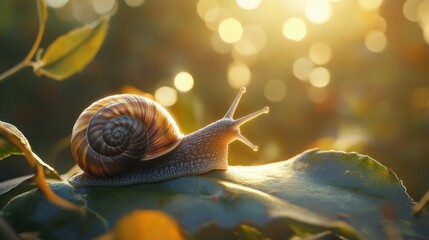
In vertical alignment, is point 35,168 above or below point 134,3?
below

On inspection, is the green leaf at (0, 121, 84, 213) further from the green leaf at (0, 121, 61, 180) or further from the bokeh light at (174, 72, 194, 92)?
the bokeh light at (174, 72, 194, 92)

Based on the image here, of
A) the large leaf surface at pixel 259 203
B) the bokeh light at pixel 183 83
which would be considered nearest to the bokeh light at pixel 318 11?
the bokeh light at pixel 183 83

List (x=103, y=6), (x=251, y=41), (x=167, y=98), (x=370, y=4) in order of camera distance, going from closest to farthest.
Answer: (x=167, y=98)
(x=370, y=4)
(x=251, y=41)
(x=103, y=6)

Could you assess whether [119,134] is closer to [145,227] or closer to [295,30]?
[145,227]

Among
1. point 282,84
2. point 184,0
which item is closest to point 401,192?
point 282,84

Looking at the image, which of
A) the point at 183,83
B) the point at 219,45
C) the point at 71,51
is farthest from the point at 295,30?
the point at 71,51

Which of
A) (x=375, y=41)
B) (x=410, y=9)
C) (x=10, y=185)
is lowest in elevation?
(x=10, y=185)

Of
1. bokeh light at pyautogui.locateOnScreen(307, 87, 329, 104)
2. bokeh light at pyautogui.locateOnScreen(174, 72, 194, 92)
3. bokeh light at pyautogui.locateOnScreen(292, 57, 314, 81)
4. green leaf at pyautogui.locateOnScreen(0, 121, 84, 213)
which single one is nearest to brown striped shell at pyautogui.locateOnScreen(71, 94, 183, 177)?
green leaf at pyautogui.locateOnScreen(0, 121, 84, 213)
